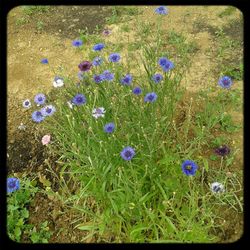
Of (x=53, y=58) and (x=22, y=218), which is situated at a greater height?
(x=53, y=58)

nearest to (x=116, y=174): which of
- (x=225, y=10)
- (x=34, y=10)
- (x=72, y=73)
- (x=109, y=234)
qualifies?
(x=109, y=234)

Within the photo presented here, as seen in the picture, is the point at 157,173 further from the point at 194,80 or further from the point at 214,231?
the point at 194,80

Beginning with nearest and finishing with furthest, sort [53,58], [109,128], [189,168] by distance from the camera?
[189,168], [109,128], [53,58]

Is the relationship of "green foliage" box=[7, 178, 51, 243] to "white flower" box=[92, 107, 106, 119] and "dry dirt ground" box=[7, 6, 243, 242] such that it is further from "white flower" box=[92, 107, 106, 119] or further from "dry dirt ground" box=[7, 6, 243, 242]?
"white flower" box=[92, 107, 106, 119]

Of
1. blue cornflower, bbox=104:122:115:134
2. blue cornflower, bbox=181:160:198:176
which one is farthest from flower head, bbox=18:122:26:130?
blue cornflower, bbox=181:160:198:176

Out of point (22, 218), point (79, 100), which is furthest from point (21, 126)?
point (79, 100)

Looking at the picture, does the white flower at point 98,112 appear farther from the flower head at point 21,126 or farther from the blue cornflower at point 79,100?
the flower head at point 21,126

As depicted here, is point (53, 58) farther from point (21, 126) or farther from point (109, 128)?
point (109, 128)
